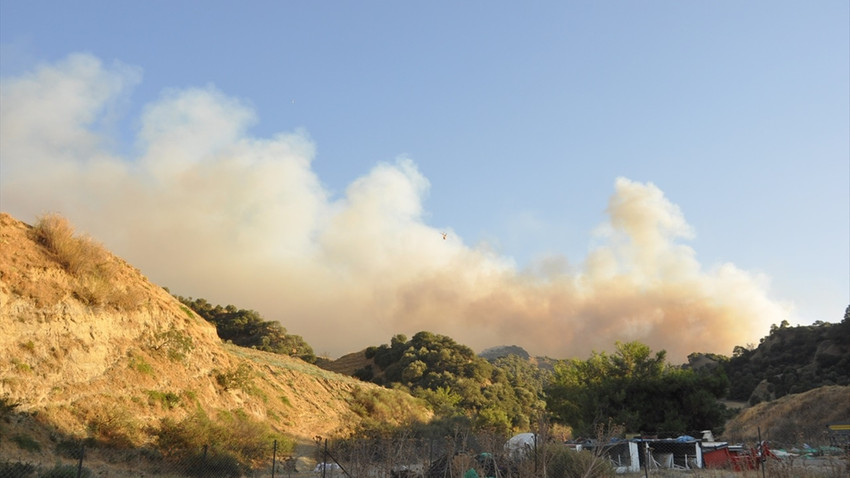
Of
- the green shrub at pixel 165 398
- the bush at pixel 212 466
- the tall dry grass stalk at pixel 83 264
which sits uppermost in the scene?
the tall dry grass stalk at pixel 83 264

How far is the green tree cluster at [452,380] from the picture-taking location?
6906 centimetres

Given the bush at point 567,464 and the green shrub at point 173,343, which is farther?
the green shrub at point 173,343

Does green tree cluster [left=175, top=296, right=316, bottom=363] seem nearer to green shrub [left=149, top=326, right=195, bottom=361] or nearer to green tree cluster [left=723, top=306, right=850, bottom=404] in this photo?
green shrub [left=149, top=326, right=195, bottom=361]

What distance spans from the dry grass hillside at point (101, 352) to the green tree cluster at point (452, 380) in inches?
1252

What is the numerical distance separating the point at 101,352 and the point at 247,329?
195ft

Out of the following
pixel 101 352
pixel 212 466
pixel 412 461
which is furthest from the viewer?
pixel 101 352

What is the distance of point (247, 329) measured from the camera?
86312mm

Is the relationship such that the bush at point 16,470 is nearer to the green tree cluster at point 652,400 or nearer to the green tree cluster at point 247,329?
the green tree cluster at point 652,400

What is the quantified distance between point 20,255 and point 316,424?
75.2 feet

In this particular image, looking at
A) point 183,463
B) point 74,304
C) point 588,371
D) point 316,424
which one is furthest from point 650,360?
point 74,304

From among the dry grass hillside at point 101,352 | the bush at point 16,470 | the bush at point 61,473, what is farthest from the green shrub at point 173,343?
the bush at point 16,470

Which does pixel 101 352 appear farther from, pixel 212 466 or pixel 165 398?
pixel 212 466

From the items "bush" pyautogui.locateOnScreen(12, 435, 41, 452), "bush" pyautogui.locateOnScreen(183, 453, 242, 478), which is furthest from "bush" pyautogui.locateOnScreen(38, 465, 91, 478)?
"bush" pyautogui.locateOnScreen(183, 453, 242, 478)

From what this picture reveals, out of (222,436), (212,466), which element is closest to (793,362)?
(222,436)
